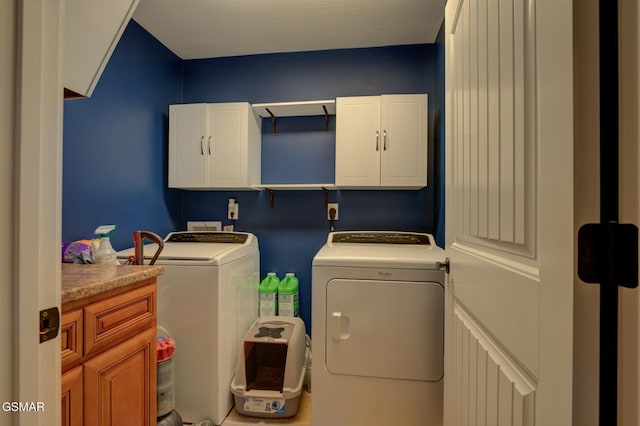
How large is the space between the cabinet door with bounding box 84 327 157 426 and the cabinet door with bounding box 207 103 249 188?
1281 mm

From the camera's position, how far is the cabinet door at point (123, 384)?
0.89m

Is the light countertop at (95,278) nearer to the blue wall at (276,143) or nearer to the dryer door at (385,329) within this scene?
the dryer door at (385,329)

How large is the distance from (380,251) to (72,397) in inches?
56.6

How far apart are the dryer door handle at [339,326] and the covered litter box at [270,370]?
469 mm

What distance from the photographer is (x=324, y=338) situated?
1.53 meters

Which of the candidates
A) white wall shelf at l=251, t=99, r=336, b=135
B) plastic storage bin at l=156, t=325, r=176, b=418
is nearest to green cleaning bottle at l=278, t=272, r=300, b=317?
plastic storage bin at l=156, t=325, r=176, b=418

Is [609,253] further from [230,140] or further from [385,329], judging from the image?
[230,140]

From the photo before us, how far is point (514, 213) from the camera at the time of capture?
0.61m

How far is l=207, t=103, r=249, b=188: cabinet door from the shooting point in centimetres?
220

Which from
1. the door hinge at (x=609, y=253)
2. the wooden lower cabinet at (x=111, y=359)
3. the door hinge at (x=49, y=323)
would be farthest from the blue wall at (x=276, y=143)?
the door hinge at (x=609, y=253)

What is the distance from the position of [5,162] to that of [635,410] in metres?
0.96

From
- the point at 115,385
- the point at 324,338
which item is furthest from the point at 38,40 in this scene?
the point at 324,338

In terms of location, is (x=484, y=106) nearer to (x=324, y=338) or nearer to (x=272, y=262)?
(x=324, y=338)

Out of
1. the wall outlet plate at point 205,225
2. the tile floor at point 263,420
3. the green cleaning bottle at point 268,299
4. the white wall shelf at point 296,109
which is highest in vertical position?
the white wall shelf at point 296,109
